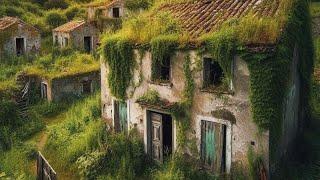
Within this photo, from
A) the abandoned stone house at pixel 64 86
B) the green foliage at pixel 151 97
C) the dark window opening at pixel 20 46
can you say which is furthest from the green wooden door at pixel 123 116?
the dark window opening at pixel 20 46

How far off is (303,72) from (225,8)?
13.3ft

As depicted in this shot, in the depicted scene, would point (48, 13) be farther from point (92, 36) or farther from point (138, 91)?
point (138, 91)

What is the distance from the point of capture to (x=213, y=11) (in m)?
15.6

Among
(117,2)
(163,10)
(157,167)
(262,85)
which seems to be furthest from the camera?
(117,2)

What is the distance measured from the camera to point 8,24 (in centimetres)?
2862

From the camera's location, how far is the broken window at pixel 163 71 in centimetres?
1498

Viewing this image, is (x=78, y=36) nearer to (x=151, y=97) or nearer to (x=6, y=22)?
(x=6, y=22)

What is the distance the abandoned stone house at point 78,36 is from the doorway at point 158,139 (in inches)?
650

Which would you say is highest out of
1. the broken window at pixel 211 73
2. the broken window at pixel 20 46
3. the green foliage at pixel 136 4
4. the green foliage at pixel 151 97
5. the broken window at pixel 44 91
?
the green foliage at pixel 136 4

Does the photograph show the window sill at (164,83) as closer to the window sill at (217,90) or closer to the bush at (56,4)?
the window sill at (217,90)

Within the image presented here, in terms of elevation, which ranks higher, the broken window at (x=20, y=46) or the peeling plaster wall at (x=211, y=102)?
the broken window at (x=20, y=46)

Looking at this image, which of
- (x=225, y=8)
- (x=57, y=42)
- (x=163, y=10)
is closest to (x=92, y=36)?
(x=57, y=42)

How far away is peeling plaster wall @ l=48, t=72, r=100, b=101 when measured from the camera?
955 inches

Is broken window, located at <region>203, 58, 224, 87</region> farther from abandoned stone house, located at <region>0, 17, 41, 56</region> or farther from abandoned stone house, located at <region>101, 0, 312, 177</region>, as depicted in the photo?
abandoned stone house, located at <region>0, 17, 41, 56</region>
